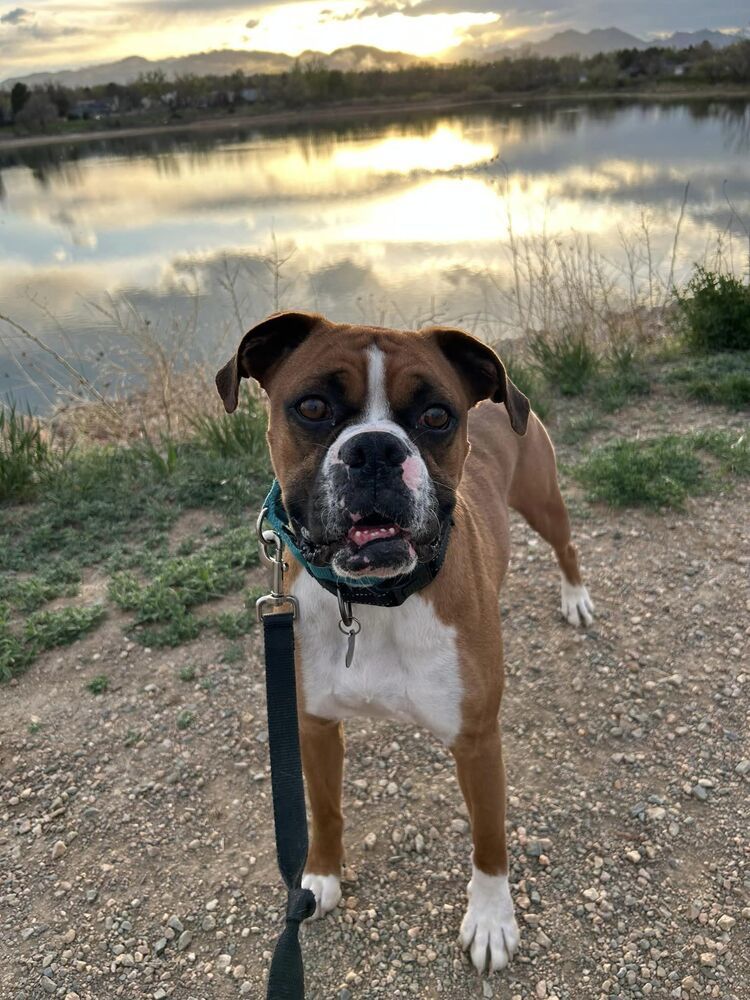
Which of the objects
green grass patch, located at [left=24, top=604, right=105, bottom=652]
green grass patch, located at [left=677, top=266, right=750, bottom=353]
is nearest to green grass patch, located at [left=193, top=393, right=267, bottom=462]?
green grass patch, located at [left=24, top=604, right=105, bottom=652]

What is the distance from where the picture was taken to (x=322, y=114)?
153 ft

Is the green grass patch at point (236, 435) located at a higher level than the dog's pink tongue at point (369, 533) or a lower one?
lower

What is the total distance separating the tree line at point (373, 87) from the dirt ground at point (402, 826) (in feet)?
165

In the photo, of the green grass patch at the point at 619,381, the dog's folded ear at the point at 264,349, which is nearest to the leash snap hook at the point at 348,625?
the dog's folded ear at the point at 264,349

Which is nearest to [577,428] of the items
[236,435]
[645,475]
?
[645,475]

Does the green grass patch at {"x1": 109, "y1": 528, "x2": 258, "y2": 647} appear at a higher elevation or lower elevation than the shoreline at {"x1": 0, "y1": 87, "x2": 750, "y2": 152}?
lower

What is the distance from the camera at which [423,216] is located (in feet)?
52.4

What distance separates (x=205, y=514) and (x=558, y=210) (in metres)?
11.5

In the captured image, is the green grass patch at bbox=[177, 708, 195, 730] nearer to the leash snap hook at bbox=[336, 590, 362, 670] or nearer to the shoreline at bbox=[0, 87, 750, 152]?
the leash snap hook at bbox=[336, 590, 362, 670]

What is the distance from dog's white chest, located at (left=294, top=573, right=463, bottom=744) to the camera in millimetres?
2314

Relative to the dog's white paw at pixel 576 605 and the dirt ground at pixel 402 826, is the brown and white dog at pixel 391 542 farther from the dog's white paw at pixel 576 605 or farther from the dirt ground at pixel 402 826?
the dog's white paw at pixel 576 605

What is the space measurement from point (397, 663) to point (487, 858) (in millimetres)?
841

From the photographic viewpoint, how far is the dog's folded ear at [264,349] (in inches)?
93.5

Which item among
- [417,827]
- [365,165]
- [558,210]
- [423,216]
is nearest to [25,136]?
[365,165]
